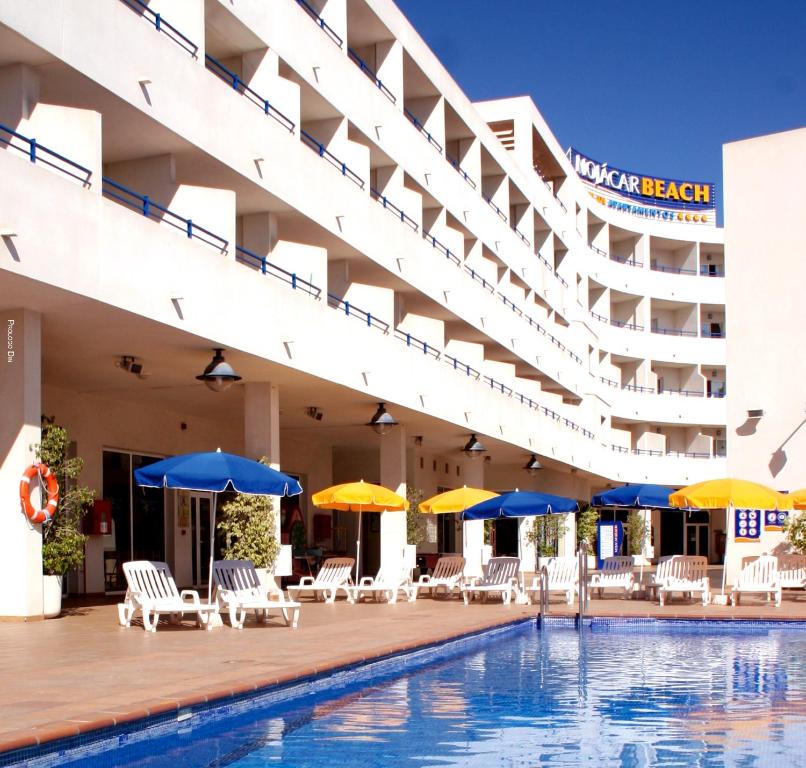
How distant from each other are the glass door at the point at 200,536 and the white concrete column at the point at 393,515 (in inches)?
164

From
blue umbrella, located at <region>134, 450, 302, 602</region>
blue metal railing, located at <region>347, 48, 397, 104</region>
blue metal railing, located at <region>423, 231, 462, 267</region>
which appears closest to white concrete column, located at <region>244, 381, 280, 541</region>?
blue umbrella, located at <region>134, 450, 302, 602</region>

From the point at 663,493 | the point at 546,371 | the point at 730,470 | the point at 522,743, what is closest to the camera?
the point at 522,743

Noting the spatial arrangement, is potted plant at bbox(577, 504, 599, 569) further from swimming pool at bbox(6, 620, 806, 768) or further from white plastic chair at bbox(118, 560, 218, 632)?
swimming pool at bbox(6, 620, 806, 768)

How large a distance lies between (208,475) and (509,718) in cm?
677

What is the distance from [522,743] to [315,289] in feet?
50.4

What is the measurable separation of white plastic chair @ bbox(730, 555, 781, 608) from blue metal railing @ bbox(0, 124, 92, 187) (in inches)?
510

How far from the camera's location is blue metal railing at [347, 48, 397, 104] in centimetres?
2742

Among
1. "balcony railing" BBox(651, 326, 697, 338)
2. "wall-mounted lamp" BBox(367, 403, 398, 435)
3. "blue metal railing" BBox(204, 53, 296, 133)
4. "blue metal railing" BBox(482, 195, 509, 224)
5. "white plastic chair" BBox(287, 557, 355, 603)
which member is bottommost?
"white plastic chair" BBox(287, 557, 355, 603)

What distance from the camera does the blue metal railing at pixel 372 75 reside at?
90.0 feet

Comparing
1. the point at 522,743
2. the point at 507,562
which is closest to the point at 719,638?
the point at 507,562

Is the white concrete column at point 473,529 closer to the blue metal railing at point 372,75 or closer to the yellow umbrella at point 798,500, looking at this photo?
the blue metal railing at point 372,75

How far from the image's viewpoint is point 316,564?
31125 millimetres

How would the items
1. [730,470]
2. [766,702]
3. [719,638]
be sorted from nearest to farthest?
[766,702]
[719,638]
[730,470]

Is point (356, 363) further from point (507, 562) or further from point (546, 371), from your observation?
point (546, 371)
